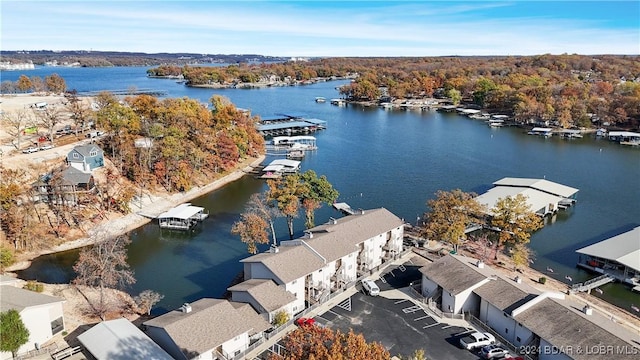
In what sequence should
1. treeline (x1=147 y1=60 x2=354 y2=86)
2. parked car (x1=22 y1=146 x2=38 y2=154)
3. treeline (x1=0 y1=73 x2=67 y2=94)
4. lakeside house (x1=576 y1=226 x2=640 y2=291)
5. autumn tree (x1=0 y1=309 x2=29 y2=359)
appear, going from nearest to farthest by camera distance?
autumn tree (x1=0 y1=309 x2=29 y2=359), lakeside house (x1=576 y1=226 x2=640 y2=291), parked car (x1=22 y1=146 x2=38 y2=154), treeline (x1=0 y1=73 x2=67 y2=94), treeline (x1=147 y1=60 x2=354 y2=86)

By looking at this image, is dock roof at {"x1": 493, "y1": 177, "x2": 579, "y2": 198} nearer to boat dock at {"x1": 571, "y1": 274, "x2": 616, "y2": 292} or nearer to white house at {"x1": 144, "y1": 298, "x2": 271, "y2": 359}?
boat dock at {"x1": 571, "y1": 274, "x2": 616, "y2": 292}

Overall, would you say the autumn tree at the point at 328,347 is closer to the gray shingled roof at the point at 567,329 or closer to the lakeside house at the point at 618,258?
the gray shingled roof at the point at 567,329

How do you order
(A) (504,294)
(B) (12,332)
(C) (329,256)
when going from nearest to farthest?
(B) (12,332)
(A) (504,294)
(C) (329,256)

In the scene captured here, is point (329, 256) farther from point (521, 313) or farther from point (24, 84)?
point (24, 84)

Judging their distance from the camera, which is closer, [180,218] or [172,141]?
[180,218]

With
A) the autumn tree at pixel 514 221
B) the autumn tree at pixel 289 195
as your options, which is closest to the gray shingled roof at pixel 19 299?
the autumn tree at pixel 289 195

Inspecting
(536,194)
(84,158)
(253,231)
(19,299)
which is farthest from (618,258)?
(84,158)

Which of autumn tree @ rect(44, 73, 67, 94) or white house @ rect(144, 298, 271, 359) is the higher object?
autumn tree @ rect(44, 73, 67, 94)

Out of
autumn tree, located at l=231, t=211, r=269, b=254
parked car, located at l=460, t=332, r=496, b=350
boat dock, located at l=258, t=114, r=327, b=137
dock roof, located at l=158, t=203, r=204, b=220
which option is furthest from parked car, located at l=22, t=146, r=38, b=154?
parked car, located at l=460, t=332, r=496, b=350
